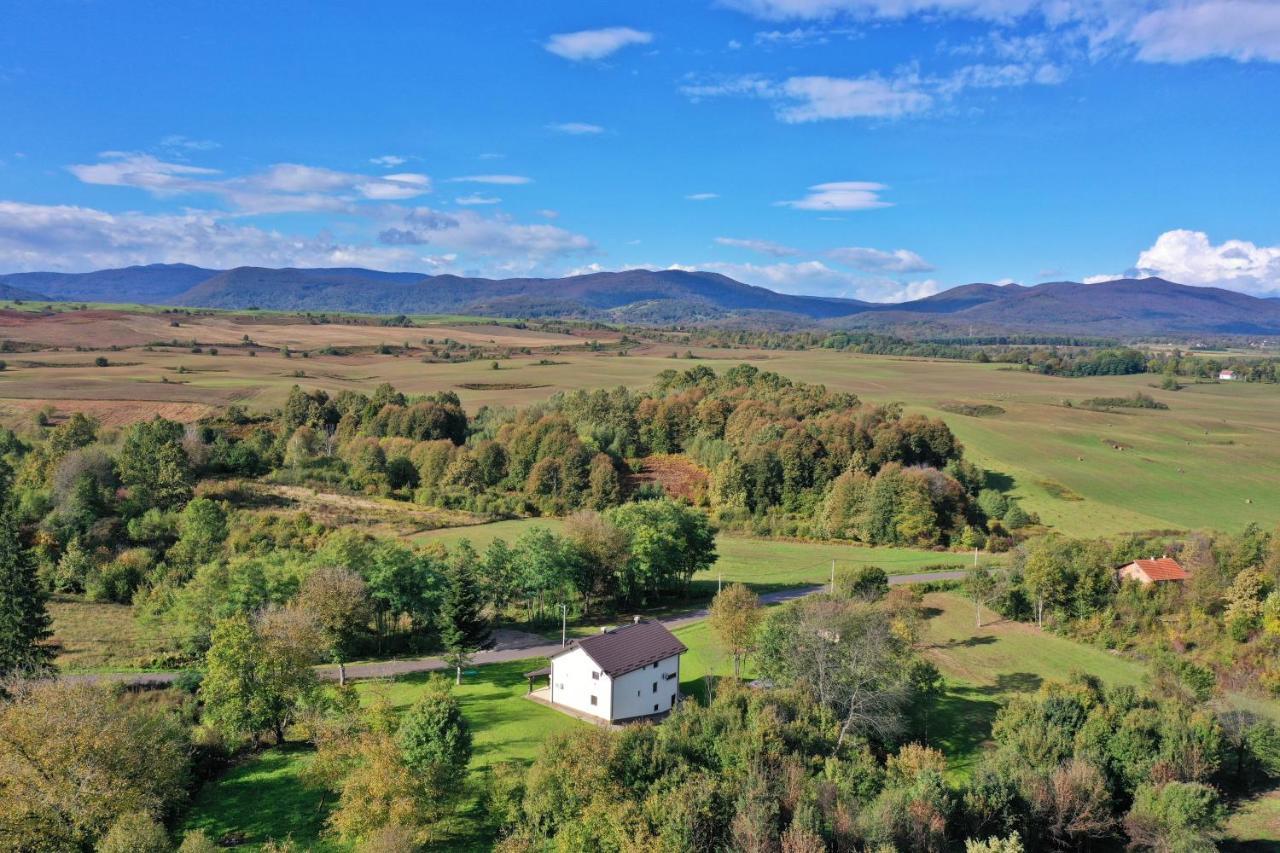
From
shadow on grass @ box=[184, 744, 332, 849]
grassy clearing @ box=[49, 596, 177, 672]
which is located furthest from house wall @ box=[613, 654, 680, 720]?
grassy clearing @ box=[49, 596, 177, 672]

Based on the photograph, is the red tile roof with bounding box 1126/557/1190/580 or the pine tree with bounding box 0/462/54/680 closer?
the pine tree with bounding box 0/462/54/680

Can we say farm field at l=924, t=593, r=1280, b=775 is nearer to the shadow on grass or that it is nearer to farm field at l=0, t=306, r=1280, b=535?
farm field at l=0, t=306, r=1280, b=535

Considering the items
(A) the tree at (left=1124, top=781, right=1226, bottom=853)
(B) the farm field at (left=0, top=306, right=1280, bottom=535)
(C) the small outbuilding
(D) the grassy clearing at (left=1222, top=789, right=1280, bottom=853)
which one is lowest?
(D) the grassy clearing at (left=1222, top=789, right=1280, bottom=853)

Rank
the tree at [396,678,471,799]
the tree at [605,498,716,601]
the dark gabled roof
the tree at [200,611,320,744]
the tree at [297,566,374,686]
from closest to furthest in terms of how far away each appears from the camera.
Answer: the tree at [396,678,471,799] < the tree at [200,611,320,744] < the dark gabled roof < the tree at [297,566,374,686] < the tree at [605,498,716,601]

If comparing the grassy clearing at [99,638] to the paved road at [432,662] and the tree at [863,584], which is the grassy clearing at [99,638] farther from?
the tree at [863,584]

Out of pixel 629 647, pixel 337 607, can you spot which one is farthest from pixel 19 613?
pixel 629 647

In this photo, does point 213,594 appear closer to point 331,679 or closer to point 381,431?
point 331,679

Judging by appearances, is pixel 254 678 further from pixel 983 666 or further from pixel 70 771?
pixel 983 666

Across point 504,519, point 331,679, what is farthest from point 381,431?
point 331,679
